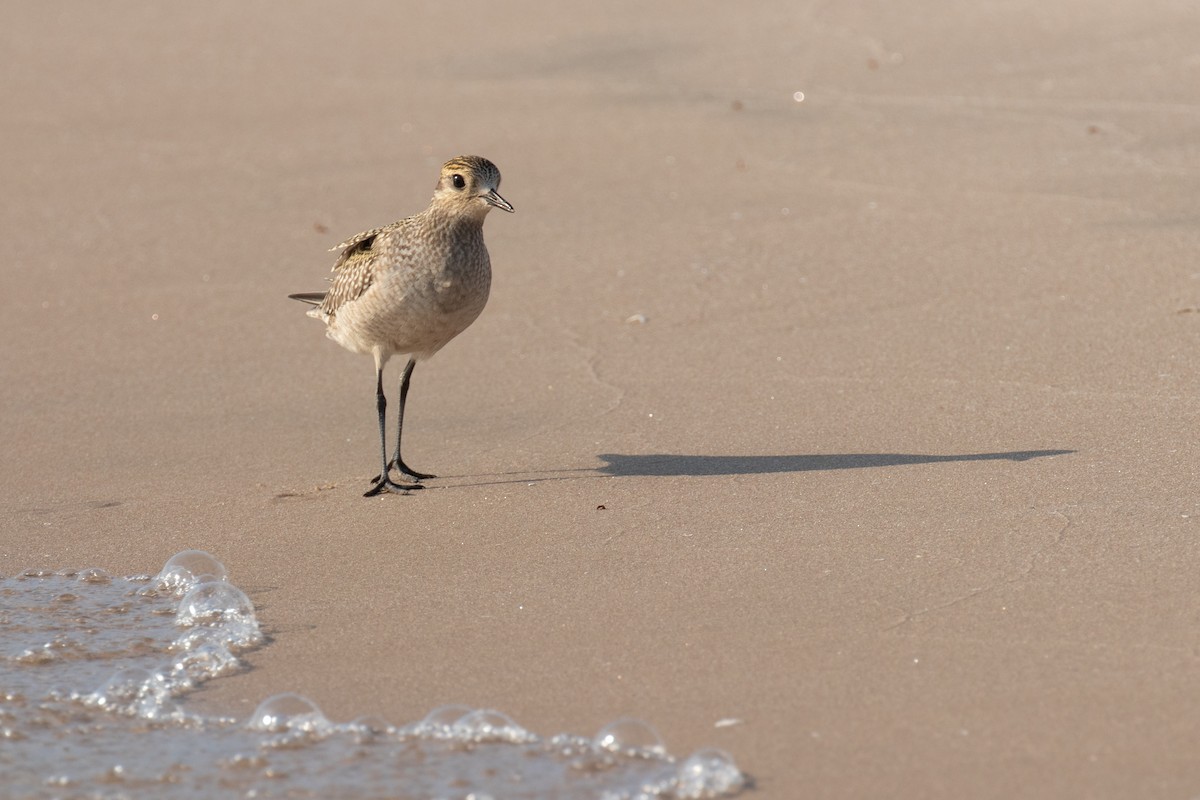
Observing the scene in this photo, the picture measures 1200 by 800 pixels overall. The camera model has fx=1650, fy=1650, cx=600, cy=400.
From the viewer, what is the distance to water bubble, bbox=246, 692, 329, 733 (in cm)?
432

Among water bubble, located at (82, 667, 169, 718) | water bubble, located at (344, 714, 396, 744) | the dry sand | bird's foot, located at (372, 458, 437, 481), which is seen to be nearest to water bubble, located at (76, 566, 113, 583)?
the dry sand

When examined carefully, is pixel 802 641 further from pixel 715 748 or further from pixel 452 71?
pixel 452 71

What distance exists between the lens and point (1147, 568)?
4941mm

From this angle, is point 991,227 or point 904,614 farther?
point 991,227

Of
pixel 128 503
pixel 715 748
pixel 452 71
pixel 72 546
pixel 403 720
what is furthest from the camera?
pixel 452 71

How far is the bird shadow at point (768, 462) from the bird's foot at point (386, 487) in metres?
0.74

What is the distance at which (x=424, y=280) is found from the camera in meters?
6.42

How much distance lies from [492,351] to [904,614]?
345 cm

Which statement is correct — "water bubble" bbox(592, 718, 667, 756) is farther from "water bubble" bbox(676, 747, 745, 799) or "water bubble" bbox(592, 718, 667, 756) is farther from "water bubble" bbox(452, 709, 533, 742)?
"water bubble" bbox(452, 709, 533, 742)

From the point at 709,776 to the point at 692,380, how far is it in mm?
3470

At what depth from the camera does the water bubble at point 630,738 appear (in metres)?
4.07

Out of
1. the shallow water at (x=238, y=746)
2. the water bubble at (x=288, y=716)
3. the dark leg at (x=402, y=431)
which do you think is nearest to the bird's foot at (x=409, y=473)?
the dark leg at (x=402, y=431)

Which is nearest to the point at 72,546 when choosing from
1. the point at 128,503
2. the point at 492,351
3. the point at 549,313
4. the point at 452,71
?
the point at 128,503

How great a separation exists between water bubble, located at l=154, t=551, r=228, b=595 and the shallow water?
40 centimetres
